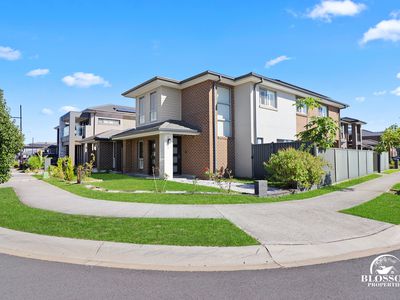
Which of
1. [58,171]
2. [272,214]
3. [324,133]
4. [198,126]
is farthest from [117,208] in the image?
[58,171]

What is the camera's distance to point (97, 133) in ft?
89.8

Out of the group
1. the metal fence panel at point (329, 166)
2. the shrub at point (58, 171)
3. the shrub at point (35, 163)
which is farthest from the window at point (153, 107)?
the shrub at point (35, 163)

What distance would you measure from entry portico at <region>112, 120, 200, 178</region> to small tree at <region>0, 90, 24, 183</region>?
6.59 m

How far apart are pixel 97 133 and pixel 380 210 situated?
25.5 meters

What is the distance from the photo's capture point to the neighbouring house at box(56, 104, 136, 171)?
2431 cm

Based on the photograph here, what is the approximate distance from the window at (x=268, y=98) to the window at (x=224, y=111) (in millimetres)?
2228

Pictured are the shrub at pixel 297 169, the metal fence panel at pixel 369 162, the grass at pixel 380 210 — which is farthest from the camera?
the metal fence panel at pixel 369 162

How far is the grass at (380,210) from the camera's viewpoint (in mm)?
7202

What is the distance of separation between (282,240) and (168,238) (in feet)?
7.70

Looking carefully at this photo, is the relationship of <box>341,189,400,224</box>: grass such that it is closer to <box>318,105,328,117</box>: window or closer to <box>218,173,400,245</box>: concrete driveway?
<box>218,173,400,245</box>: concrete driveway

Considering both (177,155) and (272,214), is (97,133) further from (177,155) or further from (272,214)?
(272,214)

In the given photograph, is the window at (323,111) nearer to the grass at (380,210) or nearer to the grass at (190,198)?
the grass at (380,210)

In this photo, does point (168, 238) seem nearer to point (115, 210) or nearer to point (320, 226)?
point (115, 210)

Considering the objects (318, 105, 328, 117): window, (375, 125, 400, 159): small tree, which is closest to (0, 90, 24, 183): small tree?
(318, 105, 328, 117): window
